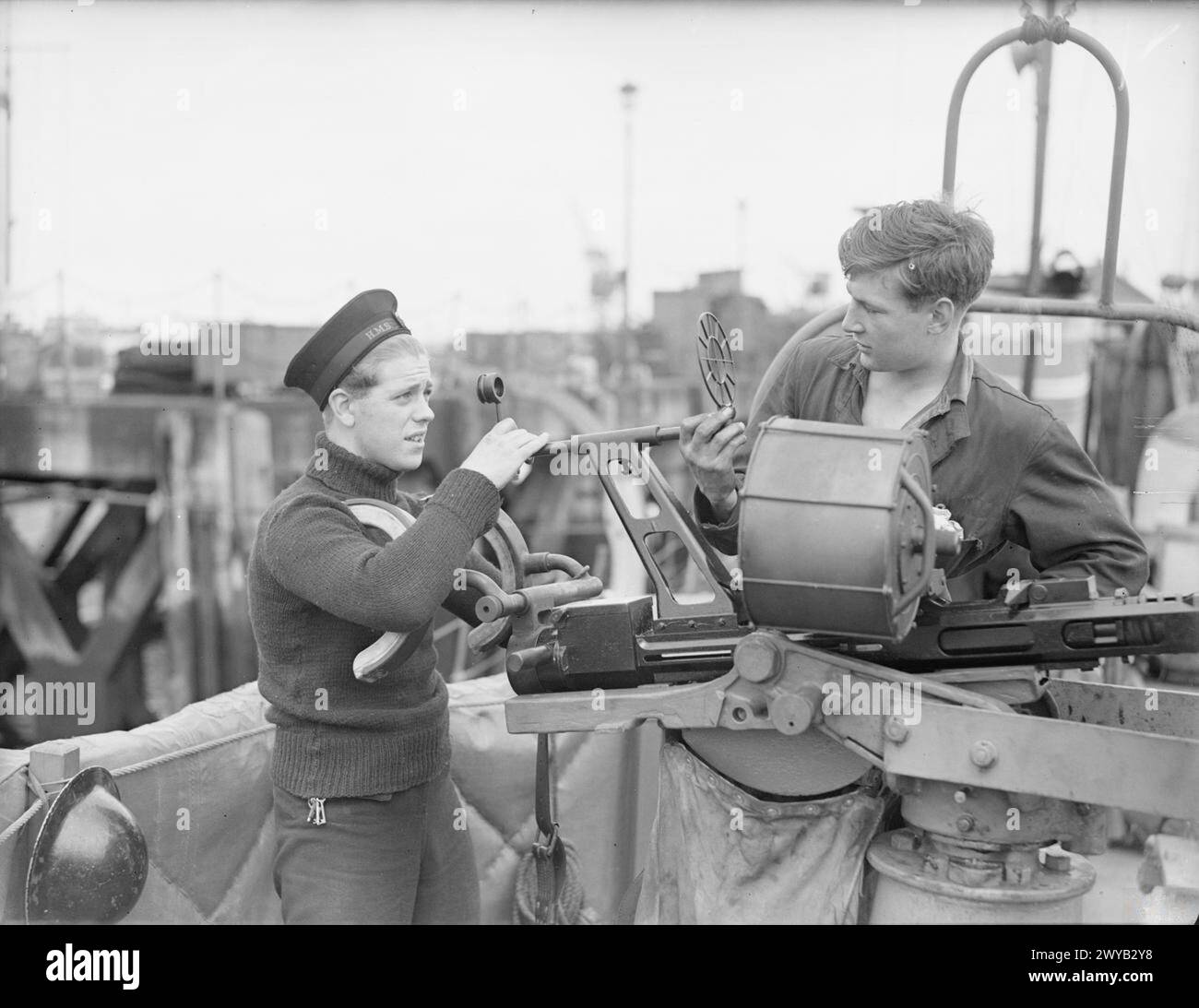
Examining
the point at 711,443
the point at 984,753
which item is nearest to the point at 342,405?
the point at 711,443

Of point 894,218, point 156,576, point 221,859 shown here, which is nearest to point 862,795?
point 894,218

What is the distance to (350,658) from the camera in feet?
8.39

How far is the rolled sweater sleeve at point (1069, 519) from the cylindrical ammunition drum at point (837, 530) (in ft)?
1.75

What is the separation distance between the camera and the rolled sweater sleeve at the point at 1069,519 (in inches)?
97.5

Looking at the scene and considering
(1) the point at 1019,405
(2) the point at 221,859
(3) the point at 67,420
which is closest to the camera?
(1) the point at 1019,405

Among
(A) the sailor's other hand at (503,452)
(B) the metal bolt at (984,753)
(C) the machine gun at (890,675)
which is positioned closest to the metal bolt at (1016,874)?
(C) the machine gun at (890,675)

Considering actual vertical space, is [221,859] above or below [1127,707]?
below

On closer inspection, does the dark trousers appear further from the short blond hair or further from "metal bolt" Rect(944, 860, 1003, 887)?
"metal bolt" Rect(944, 860, 1003, 887)

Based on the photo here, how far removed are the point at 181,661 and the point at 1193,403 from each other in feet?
37.2

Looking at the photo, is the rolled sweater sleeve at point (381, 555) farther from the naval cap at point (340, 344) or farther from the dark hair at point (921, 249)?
the dark hair at point (921, 249)

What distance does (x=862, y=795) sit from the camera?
2.37 metres

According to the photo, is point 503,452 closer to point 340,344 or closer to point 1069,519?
point 340,344

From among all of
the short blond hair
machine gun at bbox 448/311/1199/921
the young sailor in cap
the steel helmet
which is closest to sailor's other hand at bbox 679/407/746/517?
machine gun at bbox 448/311/1199/921
